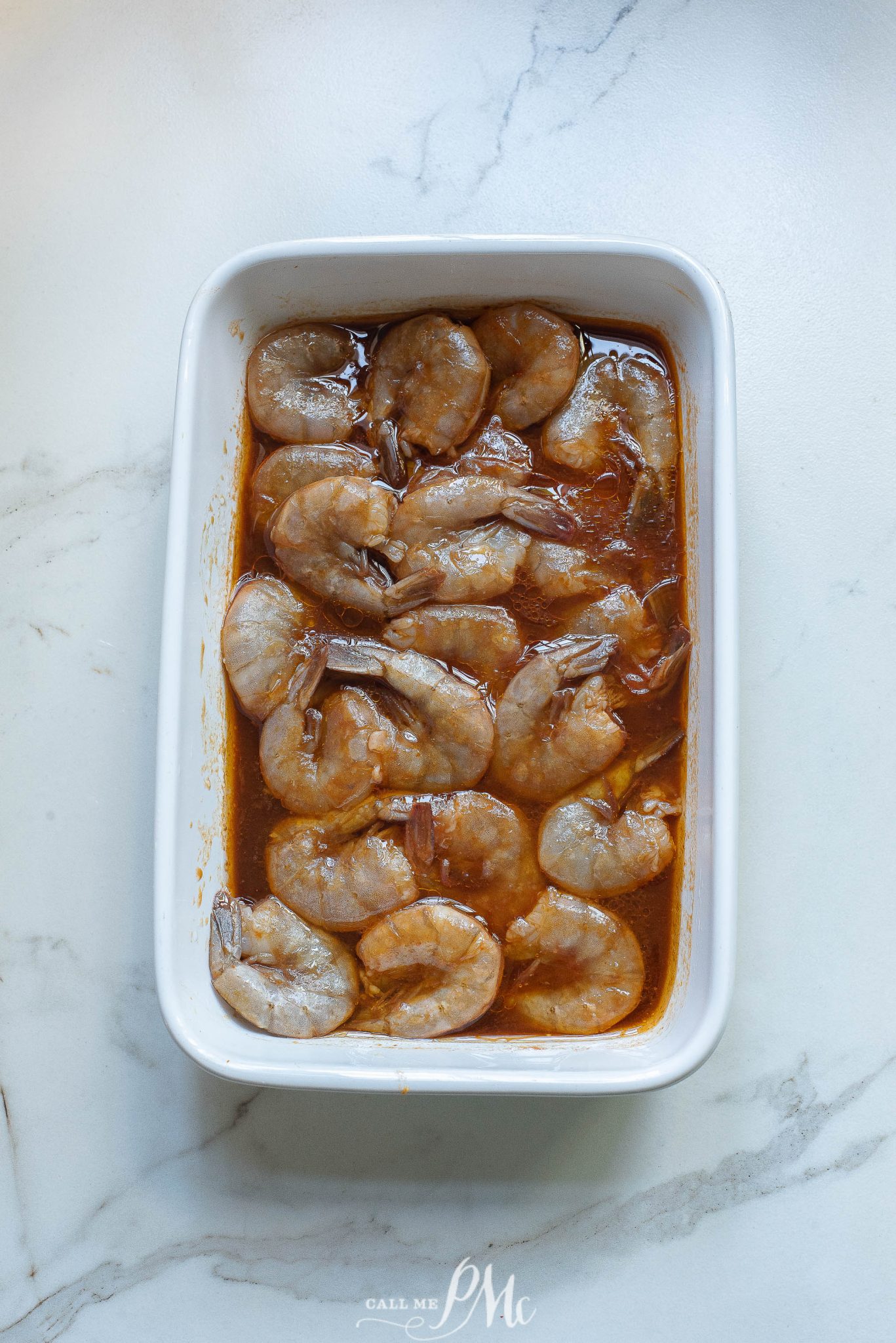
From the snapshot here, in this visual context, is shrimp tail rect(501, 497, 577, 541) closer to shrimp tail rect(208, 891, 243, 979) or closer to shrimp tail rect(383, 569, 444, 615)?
shrimp tail rect(383, 569, 444, 615)

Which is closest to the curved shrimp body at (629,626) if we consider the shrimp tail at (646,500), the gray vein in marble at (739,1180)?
the shrimp tail at (646,500)

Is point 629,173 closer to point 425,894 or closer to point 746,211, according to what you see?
point 746,211

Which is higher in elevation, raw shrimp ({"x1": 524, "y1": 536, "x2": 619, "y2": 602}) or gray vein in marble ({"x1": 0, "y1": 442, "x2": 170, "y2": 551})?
gray vein in marble ({"x1": 0, "y1": 442, "x2": 170, "y2": 551})

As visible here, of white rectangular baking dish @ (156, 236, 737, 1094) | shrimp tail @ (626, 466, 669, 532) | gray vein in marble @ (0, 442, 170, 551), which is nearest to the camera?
white rectangular baking dish @ (156, 236, 737, 1094)

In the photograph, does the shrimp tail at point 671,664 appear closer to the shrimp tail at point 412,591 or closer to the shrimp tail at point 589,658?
the shrimp tail at point 589,658

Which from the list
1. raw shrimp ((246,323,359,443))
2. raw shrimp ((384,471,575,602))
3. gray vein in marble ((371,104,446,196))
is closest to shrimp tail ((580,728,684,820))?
raw shrimp ((384,471,575,602))

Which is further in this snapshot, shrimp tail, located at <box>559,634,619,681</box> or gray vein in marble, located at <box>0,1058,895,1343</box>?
gray vein in marble, located at <box>0,1058,895,1343</box>

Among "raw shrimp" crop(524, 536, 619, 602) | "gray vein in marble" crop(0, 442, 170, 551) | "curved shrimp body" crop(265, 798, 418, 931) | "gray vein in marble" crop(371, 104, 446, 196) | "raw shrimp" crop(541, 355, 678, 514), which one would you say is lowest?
"curved shrimp body" crop(265, 798, 418, 931)

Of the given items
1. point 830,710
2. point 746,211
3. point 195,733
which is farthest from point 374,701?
point 746,211
